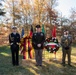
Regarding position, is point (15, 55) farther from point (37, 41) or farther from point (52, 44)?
point (52, 44)

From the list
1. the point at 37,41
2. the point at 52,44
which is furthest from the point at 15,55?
the point at 52,44

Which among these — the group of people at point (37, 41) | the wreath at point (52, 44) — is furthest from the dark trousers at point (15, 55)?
the wreath at point (52, 44)

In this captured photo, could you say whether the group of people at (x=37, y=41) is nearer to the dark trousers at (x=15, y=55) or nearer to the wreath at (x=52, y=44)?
the dark trousers at (x=15, y=55)

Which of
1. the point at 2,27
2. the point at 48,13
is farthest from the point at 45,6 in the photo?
the point at 2,27

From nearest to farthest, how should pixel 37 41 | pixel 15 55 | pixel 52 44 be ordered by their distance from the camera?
pixel 37 41 → pixel 15 55 → pixel 52 44

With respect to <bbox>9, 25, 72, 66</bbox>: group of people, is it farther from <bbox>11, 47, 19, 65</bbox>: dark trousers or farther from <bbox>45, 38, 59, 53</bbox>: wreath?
<bbox>45, 38, 59, 53</bbox>: wreath

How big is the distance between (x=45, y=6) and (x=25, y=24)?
13.5 feet

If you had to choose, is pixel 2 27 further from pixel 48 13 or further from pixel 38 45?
pixel 38 45

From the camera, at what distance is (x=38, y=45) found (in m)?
9.53

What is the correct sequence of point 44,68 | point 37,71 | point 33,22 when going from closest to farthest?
point 37,71 < point 44,68 < point 33,22

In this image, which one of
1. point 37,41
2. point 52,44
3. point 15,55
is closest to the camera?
point 37,41

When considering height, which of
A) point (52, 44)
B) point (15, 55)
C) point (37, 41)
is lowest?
point (15, 55)

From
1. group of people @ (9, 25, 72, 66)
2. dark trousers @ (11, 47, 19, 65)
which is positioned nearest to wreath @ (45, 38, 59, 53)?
group of people @ (9, 25, 72, 66)

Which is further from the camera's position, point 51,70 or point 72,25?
point 72,25
